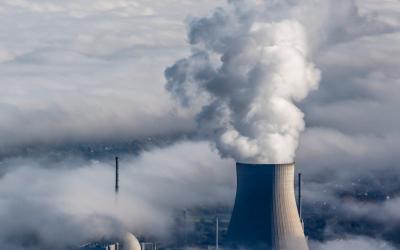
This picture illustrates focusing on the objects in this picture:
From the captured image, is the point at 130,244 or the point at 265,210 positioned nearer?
the point at 265,210

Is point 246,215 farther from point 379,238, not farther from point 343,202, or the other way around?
point 343,202

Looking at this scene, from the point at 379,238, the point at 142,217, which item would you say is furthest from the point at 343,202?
the point at 142,217

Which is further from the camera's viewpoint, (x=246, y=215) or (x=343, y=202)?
(x=343, y=202)

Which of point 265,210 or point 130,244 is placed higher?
point 265,210

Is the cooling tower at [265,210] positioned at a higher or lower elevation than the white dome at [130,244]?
higher

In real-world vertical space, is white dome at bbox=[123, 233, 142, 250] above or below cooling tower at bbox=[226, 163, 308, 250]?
below

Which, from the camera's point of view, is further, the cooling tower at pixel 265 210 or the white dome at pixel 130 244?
the white dome at pixel 130 244

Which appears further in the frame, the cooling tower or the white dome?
the white dome

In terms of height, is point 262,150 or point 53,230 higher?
point 262,150
